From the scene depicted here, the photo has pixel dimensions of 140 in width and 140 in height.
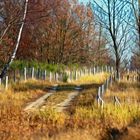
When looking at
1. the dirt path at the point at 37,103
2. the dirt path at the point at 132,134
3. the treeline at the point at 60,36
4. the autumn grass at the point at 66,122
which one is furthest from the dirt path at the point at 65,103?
the treeline at the point at 60,36

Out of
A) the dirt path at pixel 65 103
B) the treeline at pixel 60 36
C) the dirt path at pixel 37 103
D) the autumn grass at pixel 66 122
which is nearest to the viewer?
the autumn grass at pixel 66 122

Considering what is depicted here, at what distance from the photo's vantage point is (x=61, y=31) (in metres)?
62.3

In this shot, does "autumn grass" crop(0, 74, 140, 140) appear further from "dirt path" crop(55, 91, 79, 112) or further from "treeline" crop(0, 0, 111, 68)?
"treeline" crop(0, 0, 111, 68)

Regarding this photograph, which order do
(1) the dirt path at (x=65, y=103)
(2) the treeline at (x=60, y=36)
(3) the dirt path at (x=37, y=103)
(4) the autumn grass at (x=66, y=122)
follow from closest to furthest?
(4) the autumn grass at (x=66, y=122) → (1) the dirt path at (x=65, y=103) → (3) the dirt path at (x=37, y=103) → (2) the treeline at (x=60, y=36)

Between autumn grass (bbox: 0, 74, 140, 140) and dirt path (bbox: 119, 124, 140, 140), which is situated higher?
autumn grass (bbox: 0, 74, 140, 140)

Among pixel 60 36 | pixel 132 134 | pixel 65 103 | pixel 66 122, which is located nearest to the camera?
pixel 132 134

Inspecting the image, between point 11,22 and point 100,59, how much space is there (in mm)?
56105

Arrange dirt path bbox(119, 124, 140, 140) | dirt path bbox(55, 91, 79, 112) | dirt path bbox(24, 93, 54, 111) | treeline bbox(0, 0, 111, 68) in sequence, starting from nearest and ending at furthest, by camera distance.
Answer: dirt path bbox(119, 124, 140, 140) → dirt path bbox(55, 91, 79, 112) → dirt path bbox(24, 93, 54, 111) → treeline bbox(0, 0, 111, 68)

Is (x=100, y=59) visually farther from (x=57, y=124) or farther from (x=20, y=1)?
(x=57, y=124)

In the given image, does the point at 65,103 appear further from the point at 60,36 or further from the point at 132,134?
the point at 60,36

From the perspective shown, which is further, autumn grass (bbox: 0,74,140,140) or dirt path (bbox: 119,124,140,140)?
dirt path (bbox: 119,124,140,140)

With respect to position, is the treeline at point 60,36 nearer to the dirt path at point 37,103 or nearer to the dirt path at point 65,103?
the dirt path at point 65,103

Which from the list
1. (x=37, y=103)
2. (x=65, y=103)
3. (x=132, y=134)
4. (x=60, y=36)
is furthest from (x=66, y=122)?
(x=60, y=36)

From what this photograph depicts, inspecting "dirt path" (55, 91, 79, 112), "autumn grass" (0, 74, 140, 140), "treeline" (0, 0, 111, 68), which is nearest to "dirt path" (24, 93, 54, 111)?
"dirt path" (55, 91, 79, 112)
